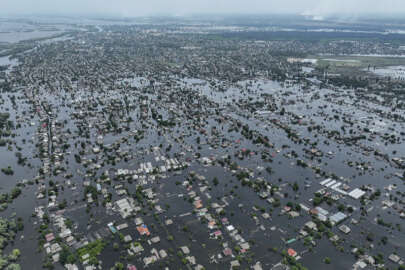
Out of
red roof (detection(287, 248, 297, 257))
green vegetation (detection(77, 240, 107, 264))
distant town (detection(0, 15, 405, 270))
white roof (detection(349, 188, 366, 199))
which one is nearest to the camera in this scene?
green vegetation (detection(77, 240, 107, 264))

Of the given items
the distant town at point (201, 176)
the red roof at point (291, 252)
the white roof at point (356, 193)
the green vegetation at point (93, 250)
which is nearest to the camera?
A: the green vegetation at point (93, 250)

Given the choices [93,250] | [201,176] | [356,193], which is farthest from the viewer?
[201,176]

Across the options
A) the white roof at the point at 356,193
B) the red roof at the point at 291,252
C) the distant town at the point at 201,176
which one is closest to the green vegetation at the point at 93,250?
the distant town at the point at 201,176

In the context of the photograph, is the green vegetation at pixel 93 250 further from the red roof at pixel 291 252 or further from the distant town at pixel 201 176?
the red roof at pixel 291 252

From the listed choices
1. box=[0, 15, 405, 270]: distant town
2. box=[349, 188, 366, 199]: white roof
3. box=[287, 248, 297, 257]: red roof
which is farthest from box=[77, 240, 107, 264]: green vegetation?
box=[349, 188, 366, 199]: white roof

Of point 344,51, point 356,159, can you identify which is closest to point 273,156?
point 356,159

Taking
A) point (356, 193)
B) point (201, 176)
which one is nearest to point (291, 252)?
point (356, 193)

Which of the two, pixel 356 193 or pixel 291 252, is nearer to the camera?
pixel 291 252

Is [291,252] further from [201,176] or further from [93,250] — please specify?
[93,250]

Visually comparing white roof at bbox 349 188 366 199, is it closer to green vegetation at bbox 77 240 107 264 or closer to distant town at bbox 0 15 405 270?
distant town at bbox 0 15 405 270

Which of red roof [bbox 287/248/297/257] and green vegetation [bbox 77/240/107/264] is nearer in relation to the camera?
green vegetation [bbox 77/240/107/264]

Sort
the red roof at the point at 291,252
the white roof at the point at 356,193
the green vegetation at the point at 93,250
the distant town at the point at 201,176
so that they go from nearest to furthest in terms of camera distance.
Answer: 1. the green vegetation at the point at 93,250
2. the red roof at the point at 291,252
3. the distant town at the point at 201,176
4. the white roof at the point at 356,193
